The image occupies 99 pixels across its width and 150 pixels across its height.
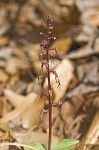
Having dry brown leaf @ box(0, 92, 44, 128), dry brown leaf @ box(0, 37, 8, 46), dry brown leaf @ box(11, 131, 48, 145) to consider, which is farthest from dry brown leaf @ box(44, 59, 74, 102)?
dry brown leaf @ box(0, 37, 8, 46)

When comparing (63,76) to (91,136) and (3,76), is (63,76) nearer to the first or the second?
(3,76)

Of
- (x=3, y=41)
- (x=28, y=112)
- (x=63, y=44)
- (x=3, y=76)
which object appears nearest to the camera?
(x=28, y=112)

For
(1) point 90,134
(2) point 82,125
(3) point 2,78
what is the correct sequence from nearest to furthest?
(1) point 90,134 → (2) point 82,125 → (3) point 2,78

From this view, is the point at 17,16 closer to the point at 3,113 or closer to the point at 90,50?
the point at 90,50

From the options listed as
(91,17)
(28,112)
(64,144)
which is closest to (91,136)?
(64,144)

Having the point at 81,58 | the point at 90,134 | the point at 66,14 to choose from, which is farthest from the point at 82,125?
the point at 66,14

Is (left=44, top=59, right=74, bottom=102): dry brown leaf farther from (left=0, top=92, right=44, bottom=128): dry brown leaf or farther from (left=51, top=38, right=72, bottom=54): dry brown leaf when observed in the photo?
(left=51, top=38, right=72, bottom=54): dry brown leaf
